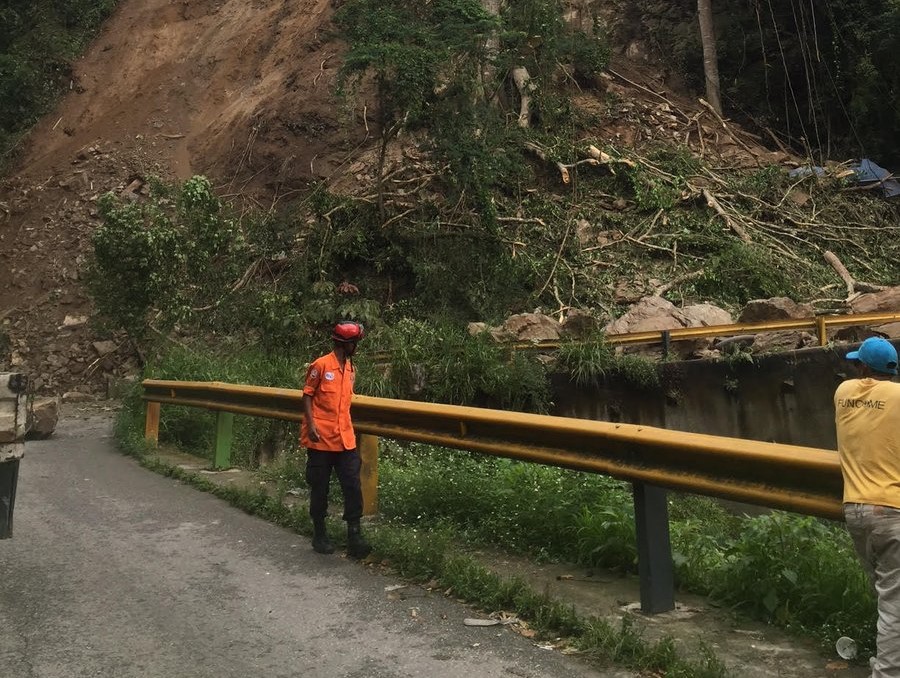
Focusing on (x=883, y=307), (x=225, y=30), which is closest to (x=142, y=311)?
(x=883, y=307)

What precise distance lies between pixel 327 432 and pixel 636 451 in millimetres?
2327

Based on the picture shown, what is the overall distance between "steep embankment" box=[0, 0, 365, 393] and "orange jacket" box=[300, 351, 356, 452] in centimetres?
1594

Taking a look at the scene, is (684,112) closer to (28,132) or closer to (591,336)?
(591,336)

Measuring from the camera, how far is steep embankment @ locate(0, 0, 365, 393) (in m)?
22.9

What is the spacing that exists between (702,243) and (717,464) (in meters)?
16.1

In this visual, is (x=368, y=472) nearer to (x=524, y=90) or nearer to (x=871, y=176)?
(x=524, y=90)

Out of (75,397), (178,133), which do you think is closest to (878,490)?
(75,397)

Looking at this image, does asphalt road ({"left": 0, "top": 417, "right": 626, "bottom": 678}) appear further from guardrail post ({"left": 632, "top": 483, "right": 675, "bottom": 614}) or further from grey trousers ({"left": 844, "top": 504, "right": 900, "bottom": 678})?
grey trousers ({"left": 844, "top": 504, "right": 900, "bottom": 678})

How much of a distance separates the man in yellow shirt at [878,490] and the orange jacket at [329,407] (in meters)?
3.34

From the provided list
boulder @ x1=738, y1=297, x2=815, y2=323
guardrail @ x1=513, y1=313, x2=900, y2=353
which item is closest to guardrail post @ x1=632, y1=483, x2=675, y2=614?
guardrail @ x1=513, y1=313, x2=900, y2=353

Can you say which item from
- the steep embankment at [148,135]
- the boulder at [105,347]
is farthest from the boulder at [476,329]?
the boulder at [105,347]

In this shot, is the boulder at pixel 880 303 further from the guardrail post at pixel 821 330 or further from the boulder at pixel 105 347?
the boulder at pixel 105 347

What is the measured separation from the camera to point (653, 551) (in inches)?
168

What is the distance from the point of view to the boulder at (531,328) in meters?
13.9
